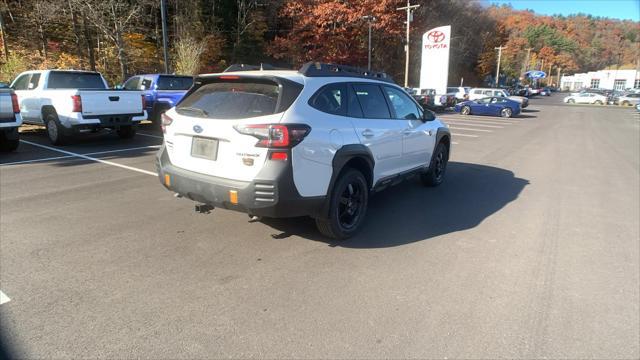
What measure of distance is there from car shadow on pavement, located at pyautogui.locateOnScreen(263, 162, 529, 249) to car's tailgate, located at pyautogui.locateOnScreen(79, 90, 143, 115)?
6.74 meters

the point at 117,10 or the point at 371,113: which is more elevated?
the point at 117,10

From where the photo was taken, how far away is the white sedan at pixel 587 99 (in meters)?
47.0

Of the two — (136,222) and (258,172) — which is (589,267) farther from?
(136,222)

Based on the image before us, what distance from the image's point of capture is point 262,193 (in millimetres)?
3652

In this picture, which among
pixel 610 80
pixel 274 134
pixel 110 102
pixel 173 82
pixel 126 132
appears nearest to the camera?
pixel 274 134

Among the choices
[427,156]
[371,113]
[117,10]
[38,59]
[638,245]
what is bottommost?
[638,245]

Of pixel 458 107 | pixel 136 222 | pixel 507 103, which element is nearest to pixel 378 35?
pixel 458 107

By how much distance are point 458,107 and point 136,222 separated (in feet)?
83.2

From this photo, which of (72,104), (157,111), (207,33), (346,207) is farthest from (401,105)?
(207,33)

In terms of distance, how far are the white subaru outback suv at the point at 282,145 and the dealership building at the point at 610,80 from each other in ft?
393

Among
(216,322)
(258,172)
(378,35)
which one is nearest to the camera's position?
(216,322)

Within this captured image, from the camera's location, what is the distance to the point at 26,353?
2541mm

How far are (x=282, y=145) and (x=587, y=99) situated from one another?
55.6m

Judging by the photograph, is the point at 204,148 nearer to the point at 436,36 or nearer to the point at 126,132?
the point at 126,132
